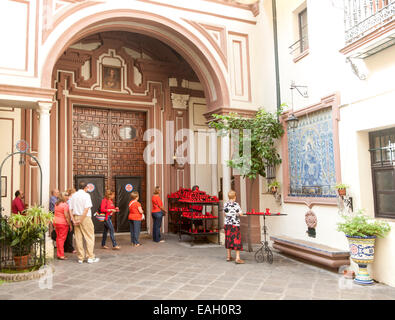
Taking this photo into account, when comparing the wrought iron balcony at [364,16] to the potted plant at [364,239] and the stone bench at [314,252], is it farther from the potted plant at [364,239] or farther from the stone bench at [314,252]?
the stone bench at [314,252]

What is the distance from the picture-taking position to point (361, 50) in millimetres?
5820

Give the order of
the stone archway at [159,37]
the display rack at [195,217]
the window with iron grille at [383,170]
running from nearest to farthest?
the window with iron grille at [383,170]
the stone archway at [159,37]
the display rack at [195,217]

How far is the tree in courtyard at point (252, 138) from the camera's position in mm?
8500

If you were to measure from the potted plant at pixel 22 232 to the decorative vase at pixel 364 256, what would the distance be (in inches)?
203

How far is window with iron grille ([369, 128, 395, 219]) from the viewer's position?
Result: 586cm

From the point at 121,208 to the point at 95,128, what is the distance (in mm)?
2605

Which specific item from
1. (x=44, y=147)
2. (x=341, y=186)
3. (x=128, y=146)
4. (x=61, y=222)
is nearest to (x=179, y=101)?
(x=128, y=146)

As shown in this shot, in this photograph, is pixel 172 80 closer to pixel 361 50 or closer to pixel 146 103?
pixel 146 103

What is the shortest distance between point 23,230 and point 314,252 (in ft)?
16.8

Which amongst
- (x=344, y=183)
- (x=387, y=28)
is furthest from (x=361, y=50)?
(x=344, y=183)

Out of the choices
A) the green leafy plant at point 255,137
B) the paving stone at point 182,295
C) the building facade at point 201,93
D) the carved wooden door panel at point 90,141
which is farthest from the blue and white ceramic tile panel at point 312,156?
the carved wooden door panel at point 90,141

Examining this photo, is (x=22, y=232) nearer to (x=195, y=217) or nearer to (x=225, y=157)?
(x=195, y=217)

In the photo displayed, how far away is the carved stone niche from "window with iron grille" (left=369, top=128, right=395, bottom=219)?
7195mm

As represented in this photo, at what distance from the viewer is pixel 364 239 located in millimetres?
5570
